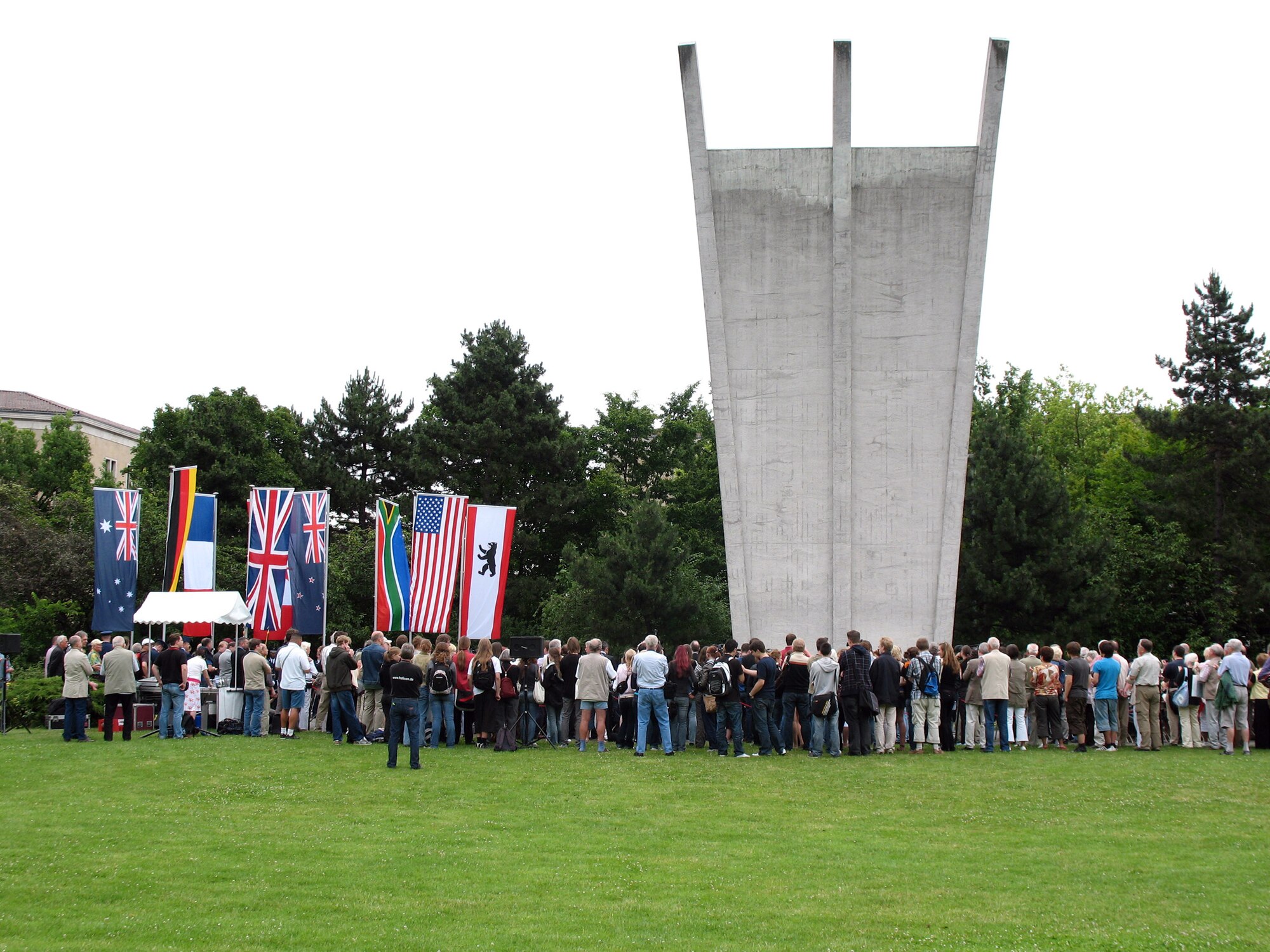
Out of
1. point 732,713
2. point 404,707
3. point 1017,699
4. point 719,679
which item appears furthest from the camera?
point 1017,699

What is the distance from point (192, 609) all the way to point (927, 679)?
12.4 m

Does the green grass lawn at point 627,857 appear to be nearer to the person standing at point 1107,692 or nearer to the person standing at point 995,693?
the person standing at point 995,693

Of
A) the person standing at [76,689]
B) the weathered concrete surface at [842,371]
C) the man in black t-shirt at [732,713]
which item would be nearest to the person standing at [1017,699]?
the man in black t-shirt at [732,713]

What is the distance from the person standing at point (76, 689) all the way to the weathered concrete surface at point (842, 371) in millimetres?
11137

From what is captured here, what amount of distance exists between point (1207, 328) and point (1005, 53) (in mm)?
19895

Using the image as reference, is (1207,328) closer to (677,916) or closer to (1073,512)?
(1073,512)

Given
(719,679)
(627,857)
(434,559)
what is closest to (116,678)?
(434,559)

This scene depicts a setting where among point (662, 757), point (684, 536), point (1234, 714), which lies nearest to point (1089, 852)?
point (662, 757)

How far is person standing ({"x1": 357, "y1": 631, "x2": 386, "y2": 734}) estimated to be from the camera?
1556cm

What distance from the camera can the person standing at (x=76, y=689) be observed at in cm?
1569

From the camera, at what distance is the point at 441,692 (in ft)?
48.1

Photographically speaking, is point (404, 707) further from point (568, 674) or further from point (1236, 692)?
point (1236, 692)

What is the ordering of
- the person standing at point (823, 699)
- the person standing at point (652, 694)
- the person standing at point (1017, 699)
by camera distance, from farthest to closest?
1. the person standing at point (1017, 699)
2. the person standing at point (823, 699)
3. the person standing at point (652, 694)

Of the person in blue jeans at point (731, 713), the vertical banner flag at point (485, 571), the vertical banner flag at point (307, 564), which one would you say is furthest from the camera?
the vertical banner flag at point (307, 564)
